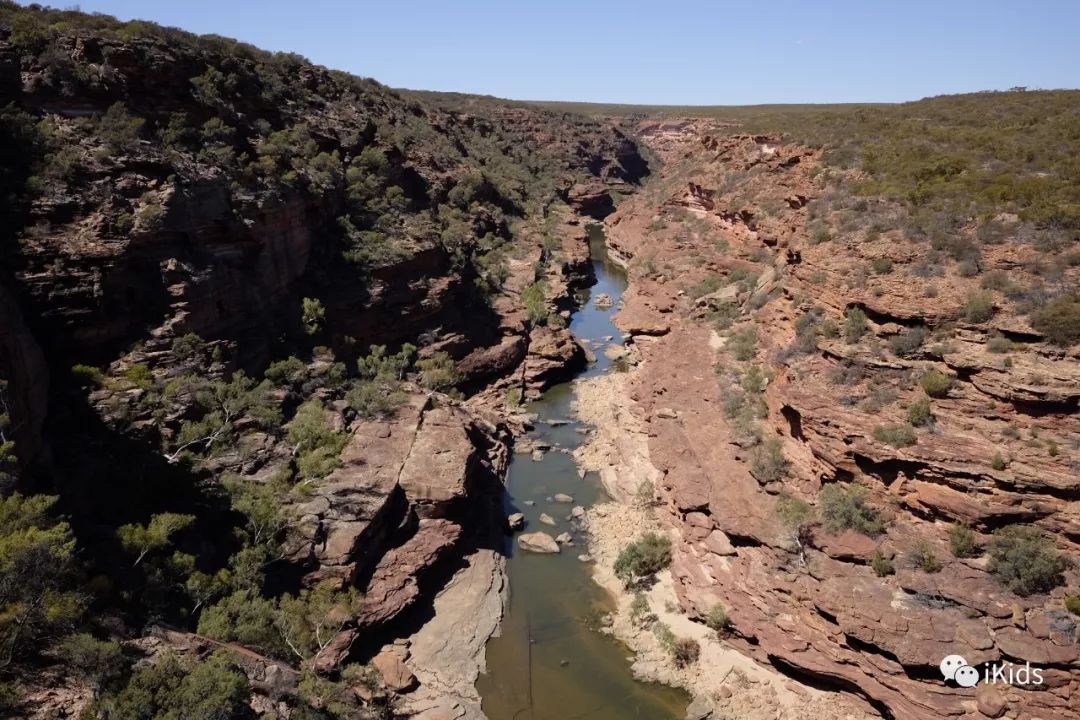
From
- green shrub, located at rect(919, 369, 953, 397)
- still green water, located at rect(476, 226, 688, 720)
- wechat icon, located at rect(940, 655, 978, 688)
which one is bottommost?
still green water, located at rect(476, 226, 688, 720)

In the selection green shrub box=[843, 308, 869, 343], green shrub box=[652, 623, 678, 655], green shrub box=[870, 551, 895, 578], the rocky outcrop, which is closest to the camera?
the rocky outcrop

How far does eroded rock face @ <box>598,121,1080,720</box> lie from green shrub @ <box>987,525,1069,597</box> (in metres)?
0.22

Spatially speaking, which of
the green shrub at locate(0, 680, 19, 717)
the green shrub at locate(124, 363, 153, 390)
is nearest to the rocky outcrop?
the green shrub at locate(124, 363, 153, 390)

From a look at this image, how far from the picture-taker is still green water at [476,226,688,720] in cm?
1662

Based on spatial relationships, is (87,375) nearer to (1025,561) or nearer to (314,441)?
(314,441)

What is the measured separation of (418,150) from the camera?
171ft

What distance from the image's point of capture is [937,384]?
16906mm

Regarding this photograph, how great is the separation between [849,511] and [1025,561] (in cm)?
389

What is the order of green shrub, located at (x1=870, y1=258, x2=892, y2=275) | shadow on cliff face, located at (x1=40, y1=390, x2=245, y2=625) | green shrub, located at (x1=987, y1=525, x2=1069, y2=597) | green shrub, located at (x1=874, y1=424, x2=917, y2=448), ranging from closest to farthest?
green shrub, located at (x1=987, y1=525, x2=1069, y2=597) → shadow on cliff face, located at (x1=40, y1=390, x2=245, y2=625) → green shrub, located at (x1=874, y1=424, x2=917, y2=448) → green shrub, located at (x1=870, y1=258, x2=892, y2=275)

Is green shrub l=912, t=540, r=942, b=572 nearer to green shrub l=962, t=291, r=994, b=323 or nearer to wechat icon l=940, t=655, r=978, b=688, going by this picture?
wechat icon l=940, t=655, r=978, b=688

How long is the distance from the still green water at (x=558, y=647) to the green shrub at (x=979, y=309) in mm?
13079

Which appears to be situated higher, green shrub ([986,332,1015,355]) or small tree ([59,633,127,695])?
green shrub ([986,332,1015,355])

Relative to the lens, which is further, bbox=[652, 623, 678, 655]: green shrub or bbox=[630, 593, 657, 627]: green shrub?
bbox=[630, 593, 657, 627]: green shrub

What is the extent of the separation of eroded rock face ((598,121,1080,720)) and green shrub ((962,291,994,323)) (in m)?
0.28
